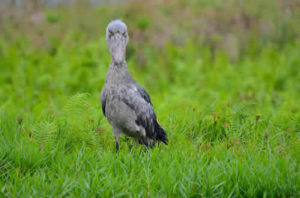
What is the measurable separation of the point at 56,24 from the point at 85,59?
139 inches

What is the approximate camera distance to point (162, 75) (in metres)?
9.99

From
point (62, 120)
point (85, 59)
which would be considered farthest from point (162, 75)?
point (62, 120)

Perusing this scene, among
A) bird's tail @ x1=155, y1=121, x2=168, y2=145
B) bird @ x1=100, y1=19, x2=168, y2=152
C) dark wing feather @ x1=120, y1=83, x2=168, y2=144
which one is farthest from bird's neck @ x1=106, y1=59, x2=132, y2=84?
bird's tail @ x1=155, y1=121, x2=168, y2=145

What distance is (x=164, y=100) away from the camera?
7.14 metres

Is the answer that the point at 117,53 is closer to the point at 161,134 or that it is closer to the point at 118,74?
the point at 118,74

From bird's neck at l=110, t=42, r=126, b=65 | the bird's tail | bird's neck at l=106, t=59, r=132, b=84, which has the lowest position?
the bird's tail

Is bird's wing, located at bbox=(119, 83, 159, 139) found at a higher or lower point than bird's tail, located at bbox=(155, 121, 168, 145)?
higher

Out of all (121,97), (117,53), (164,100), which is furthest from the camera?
(164,100)

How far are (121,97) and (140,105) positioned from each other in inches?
10.6

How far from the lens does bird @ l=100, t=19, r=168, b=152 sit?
4113 mm

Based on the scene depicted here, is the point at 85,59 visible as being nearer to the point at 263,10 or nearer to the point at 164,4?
the point at 164,4

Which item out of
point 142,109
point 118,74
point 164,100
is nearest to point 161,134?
point 142,109

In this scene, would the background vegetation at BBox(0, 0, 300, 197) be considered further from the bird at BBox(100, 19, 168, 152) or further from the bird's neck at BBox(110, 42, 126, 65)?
the bird's neck at BBox(110, 42, 126, 65)

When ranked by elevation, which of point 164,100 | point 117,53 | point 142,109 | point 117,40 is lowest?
point 142,109
